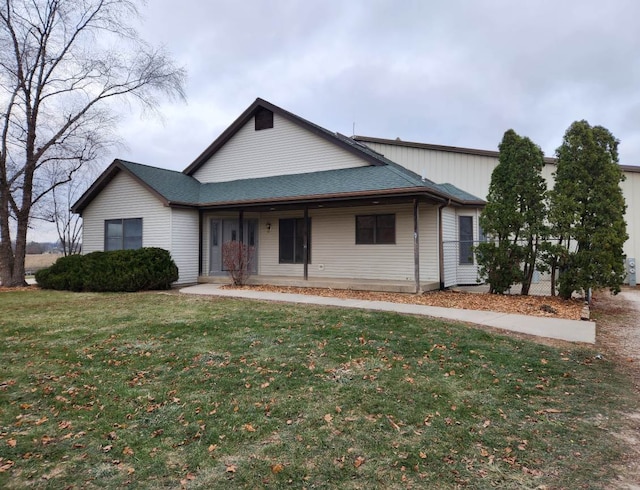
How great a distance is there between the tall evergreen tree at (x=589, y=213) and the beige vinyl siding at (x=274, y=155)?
591 centimetres

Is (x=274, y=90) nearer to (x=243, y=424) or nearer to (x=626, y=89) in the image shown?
(x=626, y=89)

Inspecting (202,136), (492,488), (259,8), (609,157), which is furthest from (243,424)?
(202,136)

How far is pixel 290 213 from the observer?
47.6 feet

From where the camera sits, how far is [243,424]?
3.43m

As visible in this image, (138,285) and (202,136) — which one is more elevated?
(202,136)

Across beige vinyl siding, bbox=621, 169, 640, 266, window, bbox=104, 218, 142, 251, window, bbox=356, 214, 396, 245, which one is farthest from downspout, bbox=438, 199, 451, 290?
window, bbox=104, 218, 142, 251

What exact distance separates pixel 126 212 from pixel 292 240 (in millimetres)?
6149

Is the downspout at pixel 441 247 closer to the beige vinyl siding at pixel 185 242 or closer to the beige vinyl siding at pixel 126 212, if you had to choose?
the beige vinyl siding at pixel 185 242

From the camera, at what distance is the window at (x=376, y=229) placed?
504 inches

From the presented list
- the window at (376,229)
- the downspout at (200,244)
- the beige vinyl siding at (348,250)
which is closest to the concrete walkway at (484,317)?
the beige vinyl siding at (348,250)

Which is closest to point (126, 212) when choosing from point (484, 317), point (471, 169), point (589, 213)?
point (484, 317)

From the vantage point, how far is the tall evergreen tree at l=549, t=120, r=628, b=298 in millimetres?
9484

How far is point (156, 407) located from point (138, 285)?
925cm

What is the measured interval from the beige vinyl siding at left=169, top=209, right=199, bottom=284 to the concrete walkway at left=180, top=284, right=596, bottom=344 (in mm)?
3889
